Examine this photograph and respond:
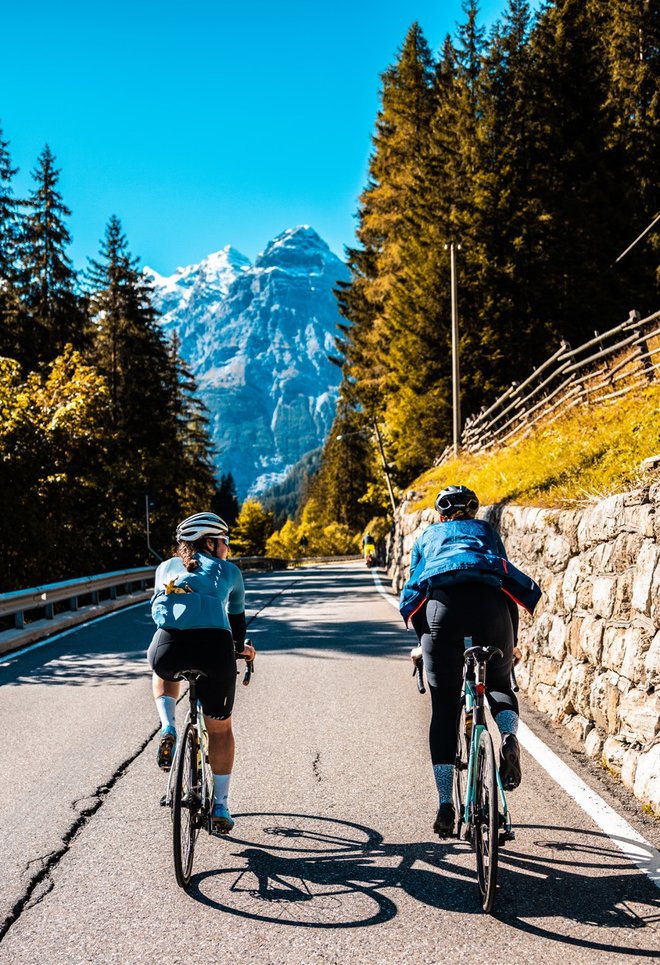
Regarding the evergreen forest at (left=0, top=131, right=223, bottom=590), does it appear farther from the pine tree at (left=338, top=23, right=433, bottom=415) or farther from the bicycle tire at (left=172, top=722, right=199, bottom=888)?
the bicycle tire at (left=172, top=722, right=199, bottom=888)

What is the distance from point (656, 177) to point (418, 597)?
1202 inches

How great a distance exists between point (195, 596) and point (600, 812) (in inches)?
104

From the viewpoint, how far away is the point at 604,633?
235 inches

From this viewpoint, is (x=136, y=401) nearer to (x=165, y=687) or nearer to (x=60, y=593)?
(x=60, y=593)

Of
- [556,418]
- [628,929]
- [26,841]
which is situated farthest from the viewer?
[556,418]

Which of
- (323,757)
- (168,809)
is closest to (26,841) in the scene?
(168,809)

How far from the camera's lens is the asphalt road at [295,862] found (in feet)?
10.9

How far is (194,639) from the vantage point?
408 centimetres

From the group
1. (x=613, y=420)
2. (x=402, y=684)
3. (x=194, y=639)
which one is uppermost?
(x=613, y=420)

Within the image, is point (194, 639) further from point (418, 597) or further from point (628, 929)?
point (628, 929)

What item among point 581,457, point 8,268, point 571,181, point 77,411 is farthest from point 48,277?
point 581,457

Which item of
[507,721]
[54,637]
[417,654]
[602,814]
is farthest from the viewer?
[54,637]

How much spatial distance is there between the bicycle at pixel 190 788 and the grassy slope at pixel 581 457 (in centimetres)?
399

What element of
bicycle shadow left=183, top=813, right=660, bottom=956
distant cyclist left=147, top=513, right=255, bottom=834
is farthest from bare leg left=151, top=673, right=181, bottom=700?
bicycle shadow left=183, top=813, right=660, bottom=956
